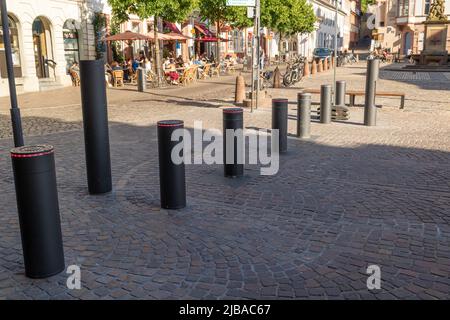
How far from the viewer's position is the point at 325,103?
12.1m

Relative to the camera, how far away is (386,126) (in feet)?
39.0

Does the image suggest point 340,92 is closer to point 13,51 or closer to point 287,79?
point 287,79

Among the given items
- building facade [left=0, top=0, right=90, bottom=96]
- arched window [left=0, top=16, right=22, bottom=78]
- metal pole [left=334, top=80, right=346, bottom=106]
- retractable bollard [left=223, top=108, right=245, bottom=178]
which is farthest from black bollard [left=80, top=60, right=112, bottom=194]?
arched window [left=0, top=16, right=22, bottom=78]

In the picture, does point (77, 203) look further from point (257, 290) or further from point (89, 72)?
point (257, 290)

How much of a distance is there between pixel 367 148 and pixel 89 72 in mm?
5492

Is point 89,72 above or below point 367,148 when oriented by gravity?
above

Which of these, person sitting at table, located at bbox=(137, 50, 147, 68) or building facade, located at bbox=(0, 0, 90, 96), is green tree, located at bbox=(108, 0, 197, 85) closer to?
building facade, located at bbox=(0, 0, 90, 96)

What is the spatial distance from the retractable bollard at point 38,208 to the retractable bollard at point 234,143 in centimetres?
335

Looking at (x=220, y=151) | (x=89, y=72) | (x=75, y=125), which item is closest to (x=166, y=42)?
(x=75, y=125)

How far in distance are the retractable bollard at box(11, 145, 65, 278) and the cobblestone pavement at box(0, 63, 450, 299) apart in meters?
0.16

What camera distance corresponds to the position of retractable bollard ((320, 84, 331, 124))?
11.8 meters

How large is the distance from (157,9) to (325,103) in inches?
473
